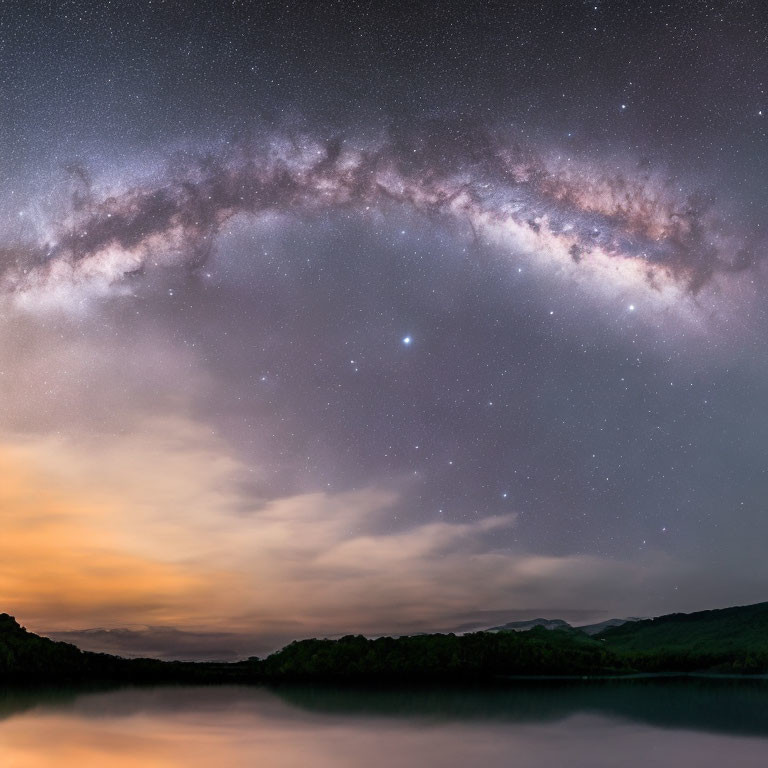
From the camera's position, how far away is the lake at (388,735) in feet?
105

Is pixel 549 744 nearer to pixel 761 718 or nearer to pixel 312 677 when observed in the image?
pixel 761 718

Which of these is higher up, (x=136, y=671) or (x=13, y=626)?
(x=13, y=626)

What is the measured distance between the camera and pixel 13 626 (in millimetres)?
127938

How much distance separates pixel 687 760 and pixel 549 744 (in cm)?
690

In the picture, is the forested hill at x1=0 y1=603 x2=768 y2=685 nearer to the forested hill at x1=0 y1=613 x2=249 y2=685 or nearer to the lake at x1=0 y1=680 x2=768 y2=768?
the forested hill at x1=0 y1=613 x2=249 y2=685

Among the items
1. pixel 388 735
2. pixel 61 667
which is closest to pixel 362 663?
pixel 61 667

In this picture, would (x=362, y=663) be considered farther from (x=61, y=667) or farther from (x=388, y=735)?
(x=388, y=735)

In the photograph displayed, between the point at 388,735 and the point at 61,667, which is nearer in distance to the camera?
the point at 388,735

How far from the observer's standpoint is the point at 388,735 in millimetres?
41281

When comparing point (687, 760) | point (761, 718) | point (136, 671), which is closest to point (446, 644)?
point (136, 671)

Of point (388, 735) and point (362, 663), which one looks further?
point (362, 663)

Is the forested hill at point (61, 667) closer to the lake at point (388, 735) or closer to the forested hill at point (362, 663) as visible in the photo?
the forested hill at point (362, 663)

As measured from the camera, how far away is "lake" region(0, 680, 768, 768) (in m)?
31.9

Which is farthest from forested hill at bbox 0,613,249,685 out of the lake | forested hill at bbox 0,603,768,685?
the lake
